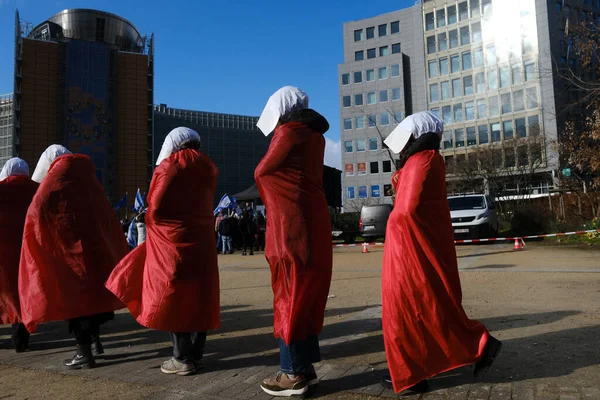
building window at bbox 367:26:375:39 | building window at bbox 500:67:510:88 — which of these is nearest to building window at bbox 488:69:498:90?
building window at bbox 500:67:510:88

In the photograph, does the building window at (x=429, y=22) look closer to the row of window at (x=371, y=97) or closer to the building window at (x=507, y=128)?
the row of window at (x=371, y=97)

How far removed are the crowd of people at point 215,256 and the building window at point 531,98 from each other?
5404 cm

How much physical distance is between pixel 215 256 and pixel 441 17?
6456cm

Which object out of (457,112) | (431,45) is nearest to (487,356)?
(457,112)

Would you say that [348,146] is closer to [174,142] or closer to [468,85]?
[468,85]

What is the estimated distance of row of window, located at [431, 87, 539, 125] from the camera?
5191 centimetres

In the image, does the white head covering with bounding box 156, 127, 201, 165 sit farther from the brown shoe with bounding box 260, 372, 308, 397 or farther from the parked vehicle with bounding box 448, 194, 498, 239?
the parked vehicle with bounding box 448, 194, 498, 239

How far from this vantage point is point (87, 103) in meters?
64.8

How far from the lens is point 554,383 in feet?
10.2

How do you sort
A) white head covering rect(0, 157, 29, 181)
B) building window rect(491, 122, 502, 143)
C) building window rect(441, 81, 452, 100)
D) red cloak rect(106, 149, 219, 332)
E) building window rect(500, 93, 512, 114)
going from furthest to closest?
building window rect(441, 81, 452, 100)
building window rect(491, 122, 502, 143)
building window rect(500, 93, 512, 114)
white head covering rect(0, 157, 29, 181)
red cloak rect(106, 149, 219, 332)

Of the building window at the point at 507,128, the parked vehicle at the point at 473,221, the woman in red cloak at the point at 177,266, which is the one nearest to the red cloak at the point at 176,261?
the woman in red cloak at the point at 177,266

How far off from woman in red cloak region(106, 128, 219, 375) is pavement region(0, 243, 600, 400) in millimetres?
314

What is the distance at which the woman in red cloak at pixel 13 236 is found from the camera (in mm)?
4750

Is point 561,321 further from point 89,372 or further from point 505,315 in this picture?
point 89,372
